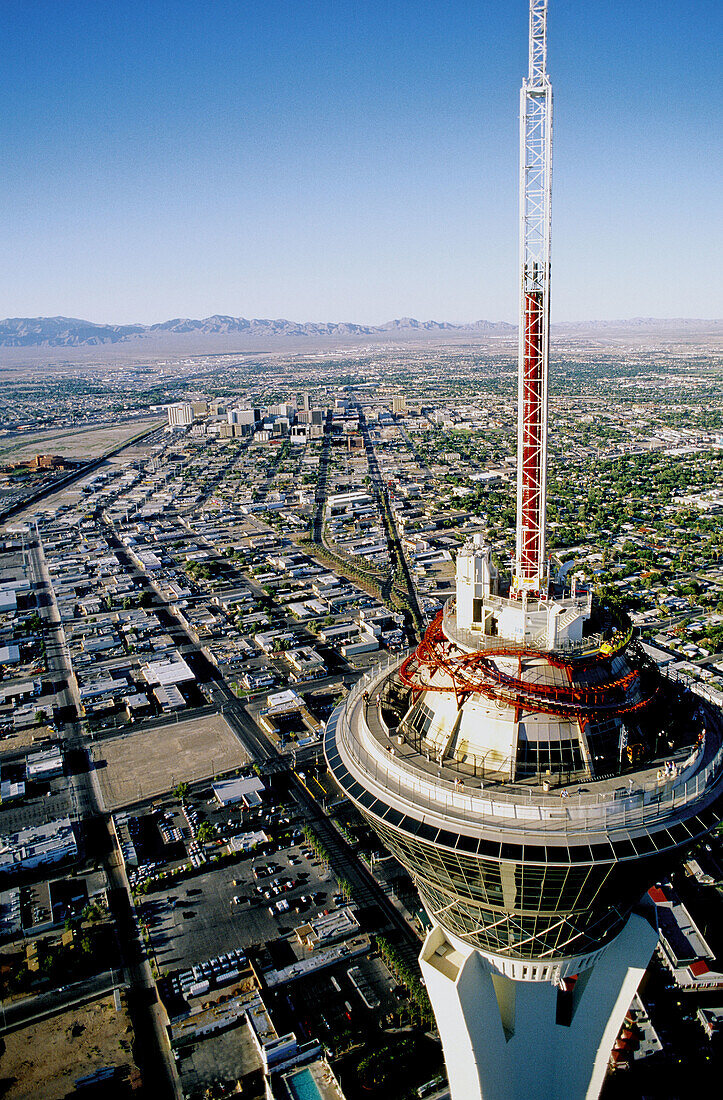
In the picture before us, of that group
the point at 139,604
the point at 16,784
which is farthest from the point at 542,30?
the point at 139,604

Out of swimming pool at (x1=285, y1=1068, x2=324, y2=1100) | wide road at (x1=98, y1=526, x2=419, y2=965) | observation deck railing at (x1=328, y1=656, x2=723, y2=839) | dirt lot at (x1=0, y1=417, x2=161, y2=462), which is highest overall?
observation deck railing at (x1=328, y1=656, x2=723, y2=839)

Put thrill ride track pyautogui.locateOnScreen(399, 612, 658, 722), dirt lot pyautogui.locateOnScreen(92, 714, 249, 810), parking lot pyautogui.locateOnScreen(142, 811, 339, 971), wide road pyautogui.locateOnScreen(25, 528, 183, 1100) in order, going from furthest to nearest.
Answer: dirt lot pyautogui.locateOnScreen(92, 714, 249, 810) < parking lot pyautogui.locateOnScreen(142, 811, 339, 971) < wide road pyautogui.locateOnScreen(25, 528, 183, 1100) < thrill ride track pyautogui.locateOnScreen(399, 612, 658, 722)

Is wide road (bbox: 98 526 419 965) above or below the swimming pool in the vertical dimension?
above

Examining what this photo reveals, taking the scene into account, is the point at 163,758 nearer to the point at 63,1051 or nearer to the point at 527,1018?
the point at 63,1051

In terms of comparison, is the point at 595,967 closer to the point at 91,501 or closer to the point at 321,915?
the point at 321,915

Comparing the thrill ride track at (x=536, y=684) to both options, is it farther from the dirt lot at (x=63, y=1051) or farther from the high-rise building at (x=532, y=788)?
the dirt lot at (x=63, y=1051)

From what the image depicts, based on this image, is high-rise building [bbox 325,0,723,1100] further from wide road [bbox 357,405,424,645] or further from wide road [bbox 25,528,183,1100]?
wide road [bbox 357,405,424,645]

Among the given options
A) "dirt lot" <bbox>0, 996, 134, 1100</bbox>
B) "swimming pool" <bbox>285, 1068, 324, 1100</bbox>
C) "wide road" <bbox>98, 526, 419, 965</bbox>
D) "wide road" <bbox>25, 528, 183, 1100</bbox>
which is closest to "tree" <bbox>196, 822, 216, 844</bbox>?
"wide road" <bbox>25, 528, 183, 1100</bbox>
